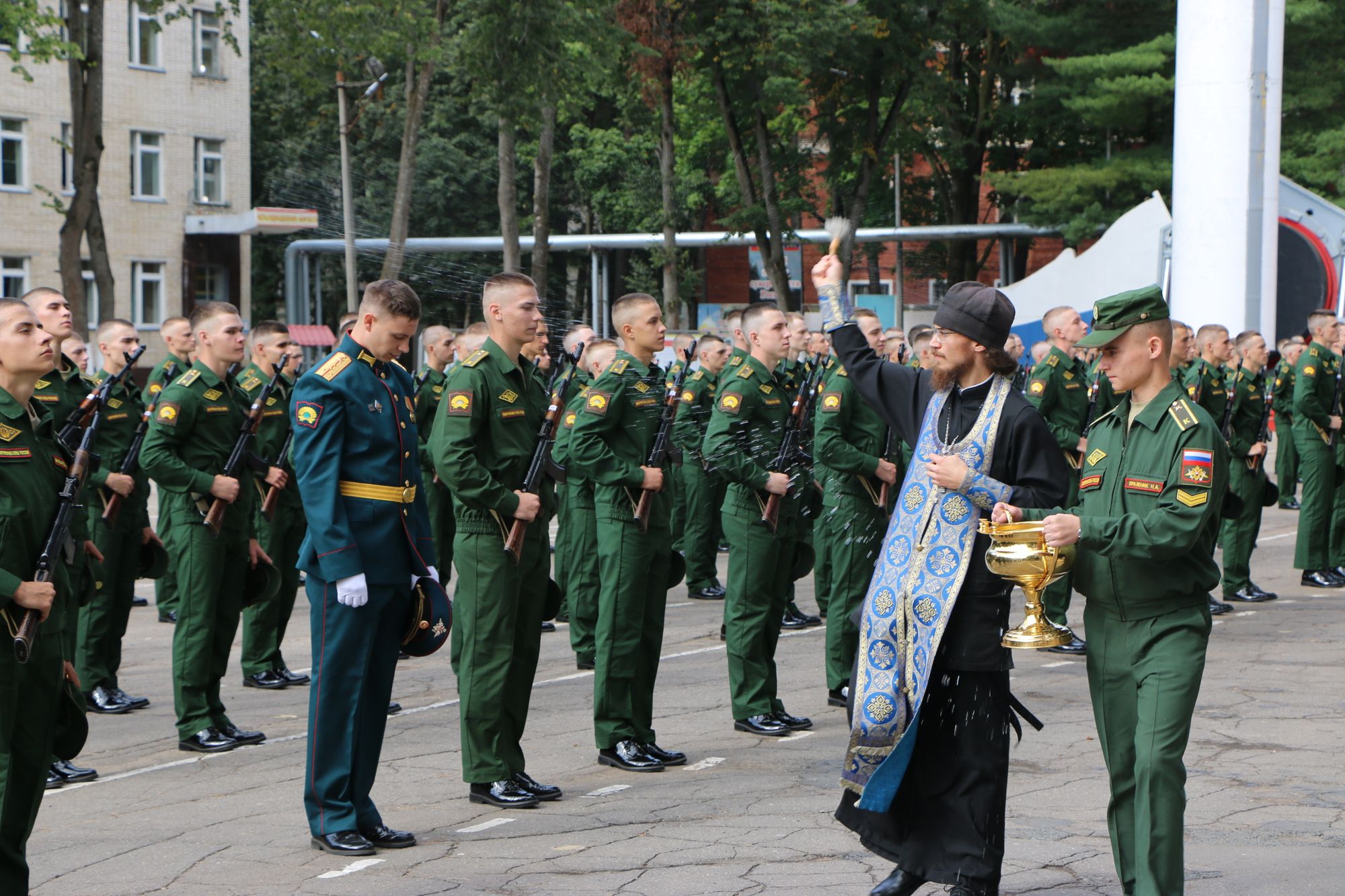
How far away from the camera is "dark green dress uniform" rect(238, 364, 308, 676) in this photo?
32.8 feet

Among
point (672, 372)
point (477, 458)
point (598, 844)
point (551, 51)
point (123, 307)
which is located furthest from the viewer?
point (123, 307)

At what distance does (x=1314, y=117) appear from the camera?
110 ft

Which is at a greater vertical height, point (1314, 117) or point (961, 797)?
point (1314, 117)

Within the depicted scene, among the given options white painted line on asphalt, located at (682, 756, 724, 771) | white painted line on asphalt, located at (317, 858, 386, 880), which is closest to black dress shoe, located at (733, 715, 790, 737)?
white painted line on asphalt, located at (682, 756, 724, 771)

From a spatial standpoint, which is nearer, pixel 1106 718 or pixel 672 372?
pixel 1106 718

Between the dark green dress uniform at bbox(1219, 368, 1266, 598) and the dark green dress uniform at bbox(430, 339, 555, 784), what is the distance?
7.68 m

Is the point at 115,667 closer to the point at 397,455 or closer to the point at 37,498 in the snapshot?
the point at 397,455

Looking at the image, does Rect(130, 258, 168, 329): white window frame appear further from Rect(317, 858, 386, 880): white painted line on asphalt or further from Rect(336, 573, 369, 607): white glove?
Rect(317, 858, 386, 880): white painted line on asphalt

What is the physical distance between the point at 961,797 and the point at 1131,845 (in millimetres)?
535

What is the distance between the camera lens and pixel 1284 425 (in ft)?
54.5

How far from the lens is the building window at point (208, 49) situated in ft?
148

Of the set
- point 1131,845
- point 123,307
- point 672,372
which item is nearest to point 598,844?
point 1131,845

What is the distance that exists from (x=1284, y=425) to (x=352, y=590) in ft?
42.0

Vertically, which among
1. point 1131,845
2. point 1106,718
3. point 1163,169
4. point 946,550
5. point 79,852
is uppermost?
point 1163,169
